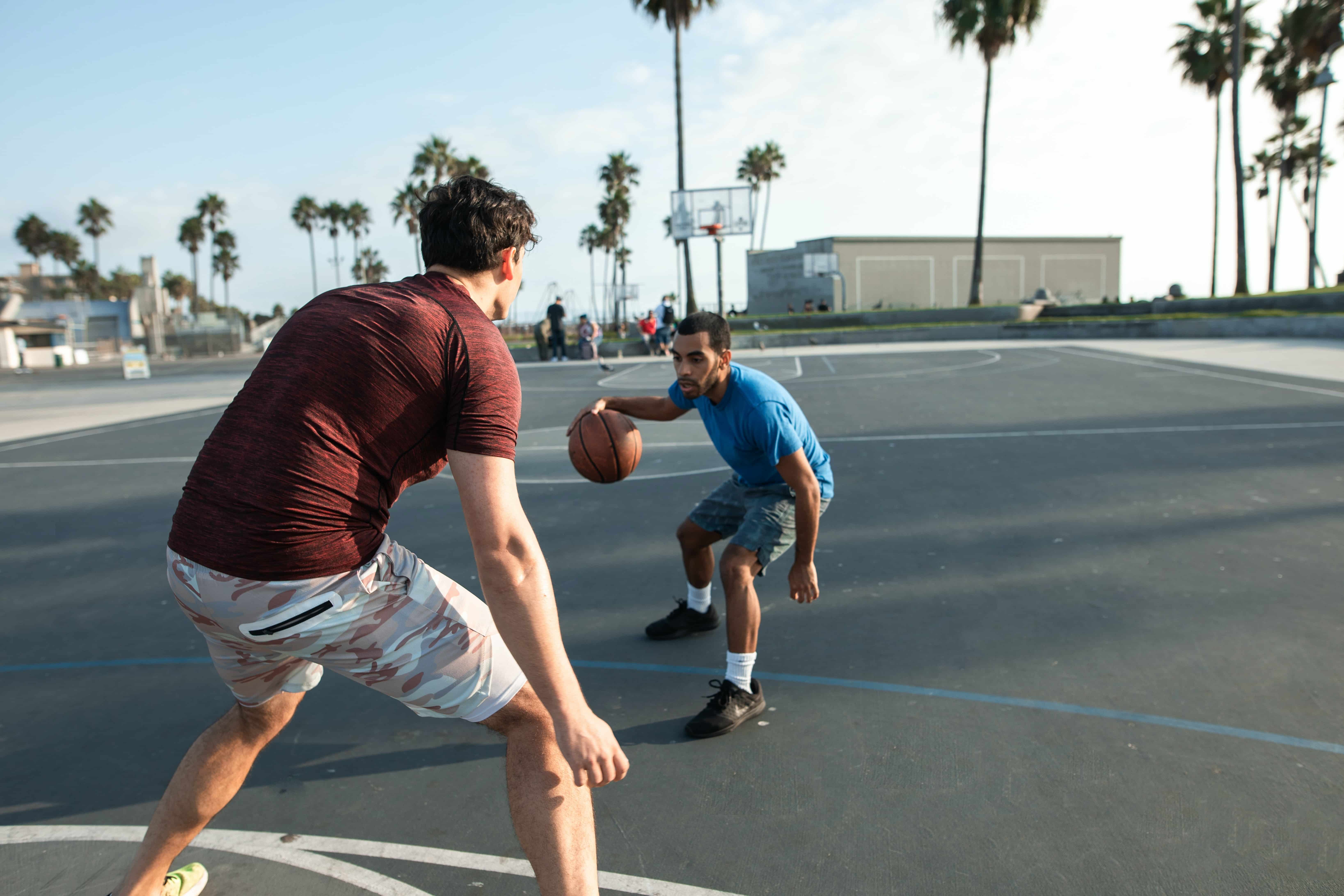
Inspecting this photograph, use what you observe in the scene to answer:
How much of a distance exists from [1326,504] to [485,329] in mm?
7277

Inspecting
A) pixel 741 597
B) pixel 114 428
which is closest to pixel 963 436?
pixel 741 597

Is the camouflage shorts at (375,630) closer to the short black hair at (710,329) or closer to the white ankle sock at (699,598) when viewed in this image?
the short black hair at (710,329)

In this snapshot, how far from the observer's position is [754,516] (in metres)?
3.87

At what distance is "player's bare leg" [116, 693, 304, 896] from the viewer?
2.27 m

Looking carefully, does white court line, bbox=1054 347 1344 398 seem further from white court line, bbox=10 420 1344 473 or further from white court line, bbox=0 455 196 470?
white court line, bbox=0 455 196 470

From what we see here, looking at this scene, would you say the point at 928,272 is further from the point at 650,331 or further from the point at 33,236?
the point at 33,236

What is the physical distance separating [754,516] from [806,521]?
37cm

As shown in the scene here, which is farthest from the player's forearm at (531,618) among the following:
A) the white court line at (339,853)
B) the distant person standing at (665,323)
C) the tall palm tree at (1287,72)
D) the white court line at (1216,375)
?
the tall palm tree at (1287,72)

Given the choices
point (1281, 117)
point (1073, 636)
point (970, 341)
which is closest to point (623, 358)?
point (970, 341)

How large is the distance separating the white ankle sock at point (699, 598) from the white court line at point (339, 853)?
2027 mm

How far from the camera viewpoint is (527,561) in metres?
1.77

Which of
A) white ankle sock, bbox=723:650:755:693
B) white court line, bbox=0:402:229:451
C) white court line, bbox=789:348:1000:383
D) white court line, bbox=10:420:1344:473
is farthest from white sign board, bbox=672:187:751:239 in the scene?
white ankle sock, bbox=723:650:755:693

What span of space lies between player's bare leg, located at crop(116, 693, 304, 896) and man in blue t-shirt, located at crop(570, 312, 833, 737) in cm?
169

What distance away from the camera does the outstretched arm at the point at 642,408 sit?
14.4 feet
